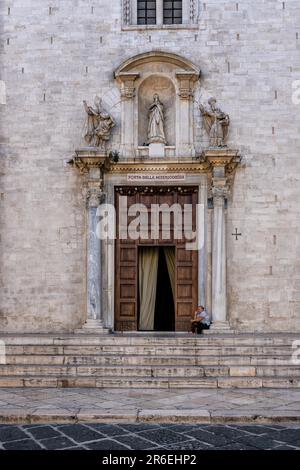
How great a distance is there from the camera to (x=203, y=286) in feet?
49.5

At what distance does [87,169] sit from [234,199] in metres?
3.89

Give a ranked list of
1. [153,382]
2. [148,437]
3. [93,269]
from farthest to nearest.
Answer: [93,269], [153,382], [148,437]

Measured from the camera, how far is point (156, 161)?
15.3 m

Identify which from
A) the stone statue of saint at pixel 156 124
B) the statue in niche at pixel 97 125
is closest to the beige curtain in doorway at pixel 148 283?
the stone statue of saint at pixel 156 124

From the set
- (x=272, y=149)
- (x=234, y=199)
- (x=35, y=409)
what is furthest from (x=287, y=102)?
(x=35, y=409)

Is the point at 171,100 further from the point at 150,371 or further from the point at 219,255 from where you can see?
the point at 150,371

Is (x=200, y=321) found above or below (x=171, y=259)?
below

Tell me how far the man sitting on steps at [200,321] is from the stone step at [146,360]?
2.22 metres

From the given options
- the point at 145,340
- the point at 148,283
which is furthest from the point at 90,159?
the point at 145,340

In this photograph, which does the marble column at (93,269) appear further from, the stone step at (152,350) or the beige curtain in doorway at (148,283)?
the stone step at (152,350)

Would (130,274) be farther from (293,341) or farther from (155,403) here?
(155,403)

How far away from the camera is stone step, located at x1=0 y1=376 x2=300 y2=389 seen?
10.7m

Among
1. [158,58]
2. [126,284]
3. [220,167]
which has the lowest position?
[126,284]

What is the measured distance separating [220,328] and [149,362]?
313cm
